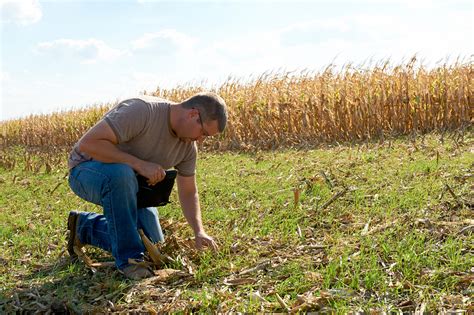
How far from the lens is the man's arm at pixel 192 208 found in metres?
4.43

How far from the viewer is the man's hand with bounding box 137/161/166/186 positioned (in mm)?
4078

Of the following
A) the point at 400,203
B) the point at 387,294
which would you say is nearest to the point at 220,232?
the point at 400,203

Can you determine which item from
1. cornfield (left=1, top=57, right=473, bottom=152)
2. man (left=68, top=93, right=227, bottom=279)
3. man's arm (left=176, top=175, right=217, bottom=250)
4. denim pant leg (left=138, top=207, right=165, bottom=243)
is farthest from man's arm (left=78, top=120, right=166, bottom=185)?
cornfield (left=1, top=57, right=473, bottom=152)

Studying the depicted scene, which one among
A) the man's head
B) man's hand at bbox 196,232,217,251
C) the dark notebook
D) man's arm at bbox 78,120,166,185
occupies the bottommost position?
man's hand at bbox 196,232,217,251

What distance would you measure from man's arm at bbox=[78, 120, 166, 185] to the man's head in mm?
383

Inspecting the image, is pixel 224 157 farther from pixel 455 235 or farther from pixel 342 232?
pixel 455 235

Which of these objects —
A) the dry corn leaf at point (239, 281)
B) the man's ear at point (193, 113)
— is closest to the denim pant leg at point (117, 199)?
the man's ear at point (193, 113)

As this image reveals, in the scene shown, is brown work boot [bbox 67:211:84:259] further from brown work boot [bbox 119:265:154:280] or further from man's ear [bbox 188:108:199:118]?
man's ear [bbox 188:108:199:118]

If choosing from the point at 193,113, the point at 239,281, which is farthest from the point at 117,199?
the point at 239,281

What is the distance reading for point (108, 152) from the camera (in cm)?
404

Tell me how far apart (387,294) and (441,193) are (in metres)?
2.17

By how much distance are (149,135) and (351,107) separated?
8272 mm

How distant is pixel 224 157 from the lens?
11.2 m

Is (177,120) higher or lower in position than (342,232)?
higher
